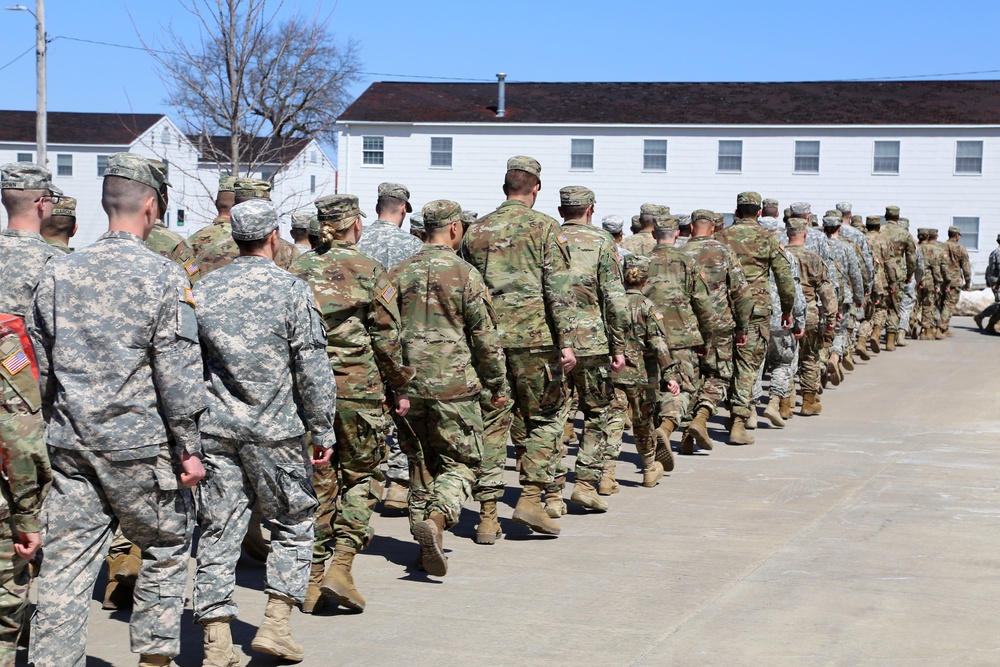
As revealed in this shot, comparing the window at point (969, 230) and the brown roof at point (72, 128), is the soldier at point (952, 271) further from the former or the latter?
the brown roof at point (72, 128)

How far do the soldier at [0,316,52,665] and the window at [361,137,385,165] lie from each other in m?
39.5

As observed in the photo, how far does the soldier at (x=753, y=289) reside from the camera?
44.0 feet

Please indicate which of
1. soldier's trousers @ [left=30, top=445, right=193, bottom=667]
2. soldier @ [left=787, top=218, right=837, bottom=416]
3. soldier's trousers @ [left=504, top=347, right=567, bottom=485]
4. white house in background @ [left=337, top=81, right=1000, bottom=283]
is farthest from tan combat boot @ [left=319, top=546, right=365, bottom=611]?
white house in background @ [left=337, top=81, right=1000, bottom=283]

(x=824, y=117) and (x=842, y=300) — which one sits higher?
(x=824, y=117)

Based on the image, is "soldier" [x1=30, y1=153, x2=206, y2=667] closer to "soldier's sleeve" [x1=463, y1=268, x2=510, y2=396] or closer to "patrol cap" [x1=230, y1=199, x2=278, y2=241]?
"patrol cap" [x1=230, y1=199, x2=278, y2=241]

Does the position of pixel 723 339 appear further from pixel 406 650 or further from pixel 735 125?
pixel 735 125

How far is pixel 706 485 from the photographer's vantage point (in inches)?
428

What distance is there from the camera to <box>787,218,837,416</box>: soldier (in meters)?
15.4

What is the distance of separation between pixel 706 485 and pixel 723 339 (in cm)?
258

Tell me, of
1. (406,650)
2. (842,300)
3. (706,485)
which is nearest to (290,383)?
(406,650)

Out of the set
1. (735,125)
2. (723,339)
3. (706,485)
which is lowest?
(706,485)

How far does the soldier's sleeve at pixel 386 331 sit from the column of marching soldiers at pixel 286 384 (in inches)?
0.5

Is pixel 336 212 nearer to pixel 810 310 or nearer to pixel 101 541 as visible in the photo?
pixel 101 541

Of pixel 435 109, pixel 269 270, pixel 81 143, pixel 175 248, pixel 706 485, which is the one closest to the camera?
pixel 269 270
